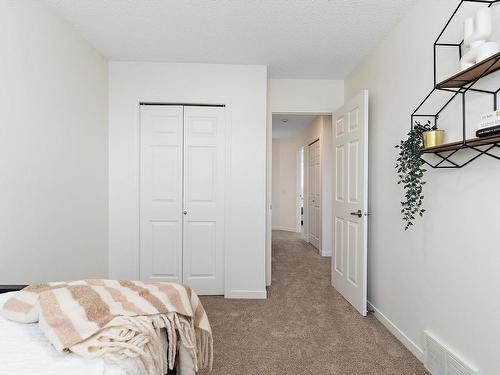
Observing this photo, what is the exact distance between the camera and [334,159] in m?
3.47

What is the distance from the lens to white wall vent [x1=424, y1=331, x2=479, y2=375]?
164 centimetres

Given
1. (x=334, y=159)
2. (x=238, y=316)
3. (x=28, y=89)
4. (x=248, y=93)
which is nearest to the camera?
(x=28, y=89)

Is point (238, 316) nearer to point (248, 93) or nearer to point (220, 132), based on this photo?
point (220, 132)

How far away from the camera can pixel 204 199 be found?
3.30 meters

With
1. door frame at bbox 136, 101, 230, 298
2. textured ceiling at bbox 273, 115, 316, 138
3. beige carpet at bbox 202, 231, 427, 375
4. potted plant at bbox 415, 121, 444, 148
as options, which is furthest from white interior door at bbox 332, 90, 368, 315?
textured ceiling at bbox 273, 115, 316, 138

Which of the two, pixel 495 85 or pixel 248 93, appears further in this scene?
pixel 248 93

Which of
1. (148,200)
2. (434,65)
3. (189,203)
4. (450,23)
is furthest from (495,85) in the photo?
(148,200)

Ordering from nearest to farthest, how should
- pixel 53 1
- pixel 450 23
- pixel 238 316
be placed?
1. pixel 450 23
2. pixel 53 1
3. pixel 238 316

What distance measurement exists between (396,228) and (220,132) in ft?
6.51

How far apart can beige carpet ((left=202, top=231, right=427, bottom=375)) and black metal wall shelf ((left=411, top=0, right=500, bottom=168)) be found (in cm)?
140

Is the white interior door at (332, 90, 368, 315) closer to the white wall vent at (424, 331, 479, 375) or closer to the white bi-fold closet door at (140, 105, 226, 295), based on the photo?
the white wall vent at (424, 331, 479, 375)

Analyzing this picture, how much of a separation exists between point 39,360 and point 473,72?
86.1 inches

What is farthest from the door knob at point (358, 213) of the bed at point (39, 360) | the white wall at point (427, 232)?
the bed at point (39, 360)

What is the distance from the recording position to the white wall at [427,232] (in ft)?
5.02
